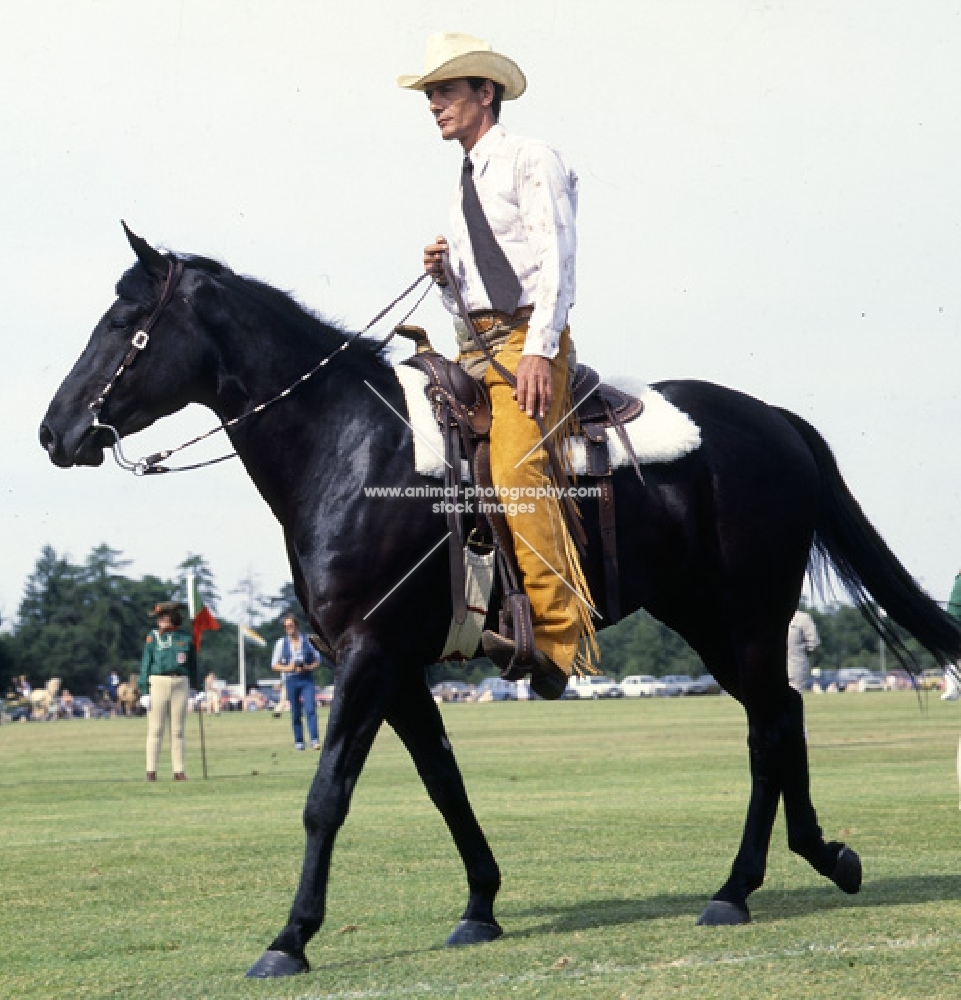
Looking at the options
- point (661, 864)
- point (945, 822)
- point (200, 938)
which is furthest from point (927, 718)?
point (200, 938)

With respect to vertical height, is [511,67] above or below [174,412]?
Answer: above

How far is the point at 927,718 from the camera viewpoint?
3875 centimetres

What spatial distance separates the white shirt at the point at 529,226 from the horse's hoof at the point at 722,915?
104 inches

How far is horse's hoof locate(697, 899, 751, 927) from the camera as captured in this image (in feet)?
26.0

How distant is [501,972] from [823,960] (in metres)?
1.25

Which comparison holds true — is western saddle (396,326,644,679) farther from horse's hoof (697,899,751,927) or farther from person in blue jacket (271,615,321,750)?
person in blue jacket (271,615,321,750)

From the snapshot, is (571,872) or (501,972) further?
(571,872)

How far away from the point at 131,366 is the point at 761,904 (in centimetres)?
409

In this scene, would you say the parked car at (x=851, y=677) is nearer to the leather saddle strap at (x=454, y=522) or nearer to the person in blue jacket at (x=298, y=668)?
the person in blue jacket at (x=298, y=668)

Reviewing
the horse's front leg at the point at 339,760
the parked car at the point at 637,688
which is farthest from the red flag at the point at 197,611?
the parked car at the point at 637,688

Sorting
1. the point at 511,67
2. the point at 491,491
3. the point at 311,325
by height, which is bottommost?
the point at 491,491

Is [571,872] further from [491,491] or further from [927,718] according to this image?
[927,718]

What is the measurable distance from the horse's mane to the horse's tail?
2591mm

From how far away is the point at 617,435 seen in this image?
27.8 ft
